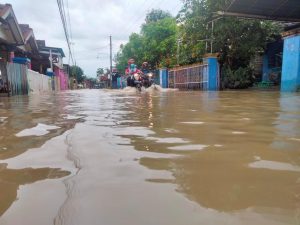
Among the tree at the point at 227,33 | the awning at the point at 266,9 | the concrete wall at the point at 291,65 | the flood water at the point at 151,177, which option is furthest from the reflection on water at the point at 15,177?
the tree at the point at 227,33

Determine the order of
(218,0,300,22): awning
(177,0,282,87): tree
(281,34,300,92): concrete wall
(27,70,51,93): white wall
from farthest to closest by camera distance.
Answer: (27,70,51,93): white wall → (177,0,282,87): tree → (281,34,300,92): concrete wall → (218,0,300,22): awning

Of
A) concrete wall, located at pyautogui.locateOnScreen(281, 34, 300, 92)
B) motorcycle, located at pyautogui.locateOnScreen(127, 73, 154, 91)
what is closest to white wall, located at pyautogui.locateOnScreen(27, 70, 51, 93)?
motorcycle, located at pyautogui.locateOnScreen(127, 73, 154, 91)

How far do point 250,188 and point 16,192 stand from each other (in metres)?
1.07

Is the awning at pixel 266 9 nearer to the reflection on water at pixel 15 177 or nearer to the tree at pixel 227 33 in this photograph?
the tree at pixel 227 33

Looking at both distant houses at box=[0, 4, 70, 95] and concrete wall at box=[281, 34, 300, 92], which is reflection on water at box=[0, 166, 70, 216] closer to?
distant houses at box=[0, 4, 70, 95]

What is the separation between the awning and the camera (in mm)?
9789

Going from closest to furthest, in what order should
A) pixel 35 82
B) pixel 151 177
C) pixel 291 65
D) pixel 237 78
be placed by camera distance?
pixel 151 177
pixel 291 65
pixel 237 78
pixel 35 82

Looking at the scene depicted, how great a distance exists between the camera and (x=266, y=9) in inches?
409

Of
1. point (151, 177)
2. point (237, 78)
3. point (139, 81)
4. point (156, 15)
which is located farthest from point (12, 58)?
point (156, 15)

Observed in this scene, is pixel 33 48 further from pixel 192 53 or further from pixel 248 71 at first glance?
pixel 248 71

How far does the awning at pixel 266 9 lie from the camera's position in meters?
9.79

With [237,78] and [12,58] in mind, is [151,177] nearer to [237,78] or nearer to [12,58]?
[12,58]

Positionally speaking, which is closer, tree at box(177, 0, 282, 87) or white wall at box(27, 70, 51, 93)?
tree at box(177, 0, 282, 87)

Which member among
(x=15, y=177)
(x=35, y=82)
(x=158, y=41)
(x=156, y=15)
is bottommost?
(x=15, y=177)
